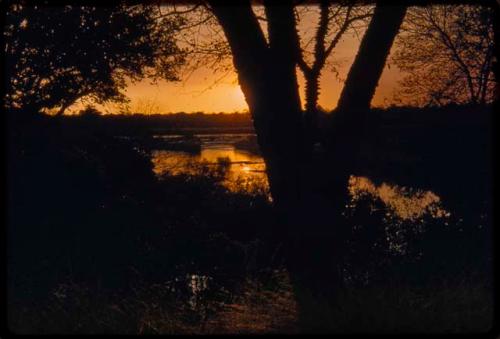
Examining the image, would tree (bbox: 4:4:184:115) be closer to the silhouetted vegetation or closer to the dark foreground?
the silhouetted vegetation

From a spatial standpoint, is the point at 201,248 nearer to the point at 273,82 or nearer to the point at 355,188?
the point at 355,188

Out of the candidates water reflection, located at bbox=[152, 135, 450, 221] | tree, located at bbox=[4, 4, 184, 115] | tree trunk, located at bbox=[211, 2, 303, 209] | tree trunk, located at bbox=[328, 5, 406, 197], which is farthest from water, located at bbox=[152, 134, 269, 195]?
tree trunk, located at bbox=[328, 5, 406, 197]

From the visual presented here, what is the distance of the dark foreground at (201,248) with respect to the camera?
7305 millimetres

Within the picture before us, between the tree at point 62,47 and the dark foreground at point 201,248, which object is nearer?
the dark foreground at point 201,248

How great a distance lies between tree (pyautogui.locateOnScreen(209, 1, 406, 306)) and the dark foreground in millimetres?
583

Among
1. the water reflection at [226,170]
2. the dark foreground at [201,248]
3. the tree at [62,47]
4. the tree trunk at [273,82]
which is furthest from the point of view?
the water reflection at [226,170]

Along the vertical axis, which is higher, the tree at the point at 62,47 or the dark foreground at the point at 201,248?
the tree at the point at 62,47

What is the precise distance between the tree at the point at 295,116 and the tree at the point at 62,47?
5.96m

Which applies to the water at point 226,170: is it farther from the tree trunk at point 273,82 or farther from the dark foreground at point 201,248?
the tree trunk at point 273,82

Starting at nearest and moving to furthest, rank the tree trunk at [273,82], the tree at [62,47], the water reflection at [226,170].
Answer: the tree trunk at [273,82] < the tree at [62,47] < the water reflection at [226,170]

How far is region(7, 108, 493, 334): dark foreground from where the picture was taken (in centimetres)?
730

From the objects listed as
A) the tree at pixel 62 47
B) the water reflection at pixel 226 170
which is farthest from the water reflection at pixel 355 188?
the tree at pixel 62 47

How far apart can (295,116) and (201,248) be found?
18.5 feet

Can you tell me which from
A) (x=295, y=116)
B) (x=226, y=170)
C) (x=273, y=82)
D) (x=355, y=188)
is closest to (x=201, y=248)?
(x=355, y=188)
